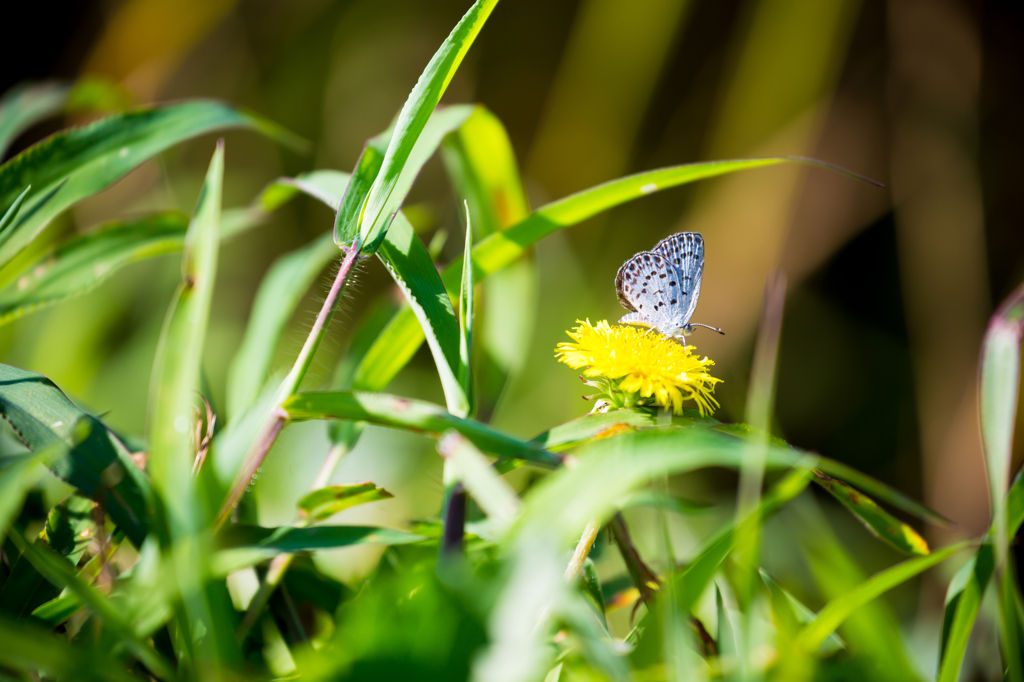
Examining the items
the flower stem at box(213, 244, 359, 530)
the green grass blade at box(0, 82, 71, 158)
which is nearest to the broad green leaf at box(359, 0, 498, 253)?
the flower stem at box(213, 244, 359, 530)

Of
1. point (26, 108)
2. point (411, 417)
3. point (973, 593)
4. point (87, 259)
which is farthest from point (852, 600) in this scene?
point (26, 108)

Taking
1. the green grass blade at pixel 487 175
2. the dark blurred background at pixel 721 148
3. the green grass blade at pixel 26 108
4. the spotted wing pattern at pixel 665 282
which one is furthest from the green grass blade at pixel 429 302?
the dark blurred background at pixel 721 148

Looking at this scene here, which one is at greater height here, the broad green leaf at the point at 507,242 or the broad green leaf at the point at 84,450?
the broad green leaf at the point at 507,242

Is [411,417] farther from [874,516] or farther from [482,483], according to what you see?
[874,516]

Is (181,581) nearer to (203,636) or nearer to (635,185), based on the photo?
(203,636)

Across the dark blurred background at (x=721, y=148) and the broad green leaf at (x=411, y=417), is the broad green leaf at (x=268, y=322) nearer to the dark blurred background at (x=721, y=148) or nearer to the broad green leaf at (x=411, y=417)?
the broad green leaf at (x=411, y=417)

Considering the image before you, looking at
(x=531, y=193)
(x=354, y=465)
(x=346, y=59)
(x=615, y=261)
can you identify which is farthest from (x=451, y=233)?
(x=354, y=465)
